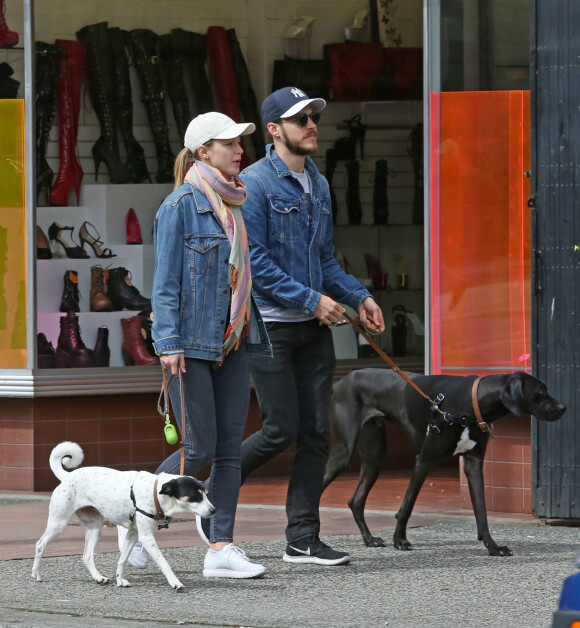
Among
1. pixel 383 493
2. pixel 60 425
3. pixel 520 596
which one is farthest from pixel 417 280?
pixel 520 596

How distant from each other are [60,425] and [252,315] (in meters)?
3.94

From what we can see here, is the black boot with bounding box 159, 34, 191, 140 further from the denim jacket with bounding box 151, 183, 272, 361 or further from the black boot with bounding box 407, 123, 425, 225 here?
the denim jacket with bounding box 151, 183, 272, 361

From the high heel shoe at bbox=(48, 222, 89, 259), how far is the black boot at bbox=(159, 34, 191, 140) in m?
1.27

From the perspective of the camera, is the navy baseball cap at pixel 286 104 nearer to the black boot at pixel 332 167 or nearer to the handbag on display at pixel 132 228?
the handbag on display at pixel 132 228

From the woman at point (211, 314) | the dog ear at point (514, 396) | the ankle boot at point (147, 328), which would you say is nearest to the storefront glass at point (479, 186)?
the dog ear at point (514, 396)

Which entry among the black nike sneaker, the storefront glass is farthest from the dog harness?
the storefront glass

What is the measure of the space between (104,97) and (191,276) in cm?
487

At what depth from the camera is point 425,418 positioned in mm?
7992

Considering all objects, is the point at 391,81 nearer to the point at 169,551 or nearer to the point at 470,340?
the point at 470,340

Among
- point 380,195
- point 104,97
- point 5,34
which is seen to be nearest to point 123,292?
point 104,97

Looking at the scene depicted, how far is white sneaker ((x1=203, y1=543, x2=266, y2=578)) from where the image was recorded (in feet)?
23.2

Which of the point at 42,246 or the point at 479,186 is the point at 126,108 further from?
the point at 479,186

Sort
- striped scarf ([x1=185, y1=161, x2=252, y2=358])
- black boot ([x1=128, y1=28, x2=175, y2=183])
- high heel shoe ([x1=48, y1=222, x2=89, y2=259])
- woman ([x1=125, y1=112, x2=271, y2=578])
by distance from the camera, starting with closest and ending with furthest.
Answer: woman ([x1=125, y1=112, x2=271, y2=578]), striped scarf ([x1=185, y1=161, x2=252, y2=358]), high heel shoe ([x1=48, y1=222, x2=89, y2=259]), black boot ([x1=128, y1=28, x2=175, y2=183])

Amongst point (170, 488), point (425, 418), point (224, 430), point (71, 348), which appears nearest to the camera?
point (170, 488)
